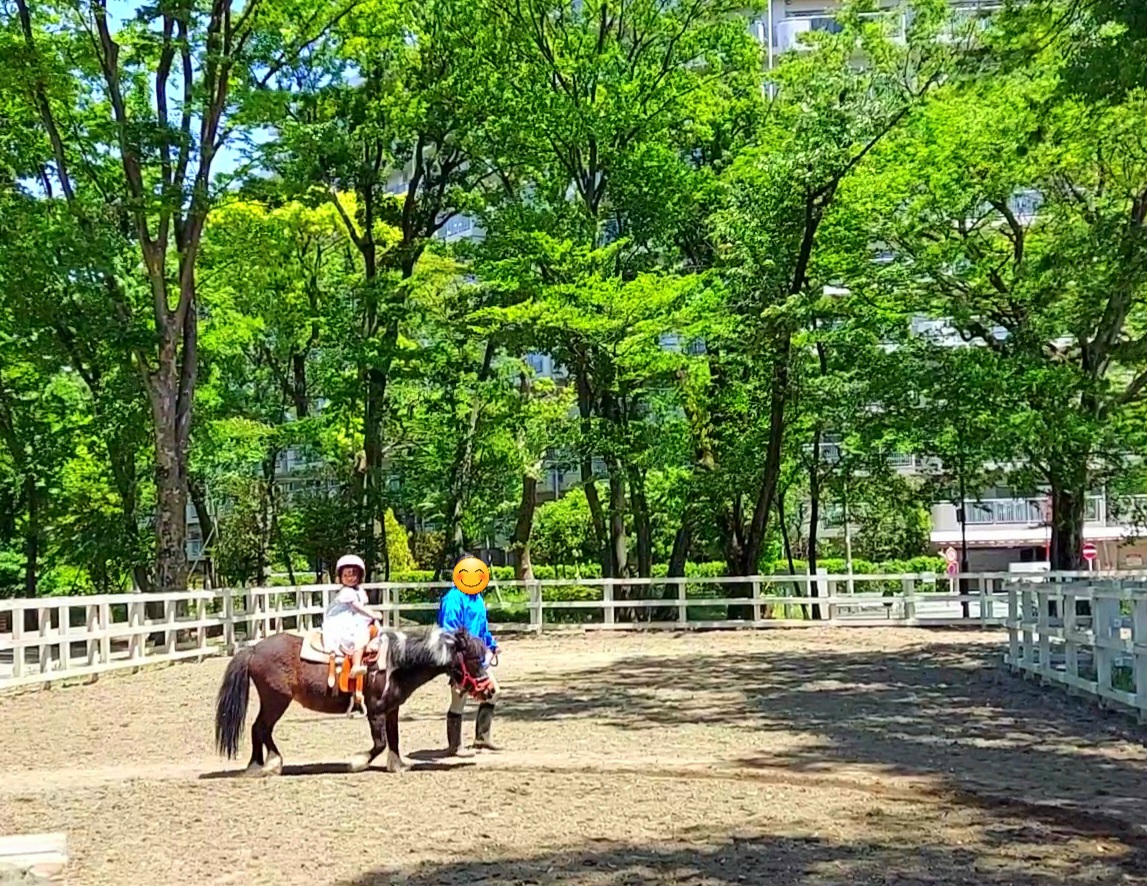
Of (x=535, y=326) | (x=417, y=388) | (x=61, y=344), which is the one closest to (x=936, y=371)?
(x=535, y=326)

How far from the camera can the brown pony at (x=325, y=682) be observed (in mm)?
8664

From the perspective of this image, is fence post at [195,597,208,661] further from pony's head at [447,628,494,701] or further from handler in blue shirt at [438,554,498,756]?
pony's head at [447,628,494,701]

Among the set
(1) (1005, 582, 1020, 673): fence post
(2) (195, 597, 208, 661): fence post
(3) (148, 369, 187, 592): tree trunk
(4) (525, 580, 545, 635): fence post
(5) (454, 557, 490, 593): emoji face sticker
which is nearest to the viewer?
(5) (454, 557, 490, 593): emoji face sticker

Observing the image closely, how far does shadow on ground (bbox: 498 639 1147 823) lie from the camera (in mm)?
8883

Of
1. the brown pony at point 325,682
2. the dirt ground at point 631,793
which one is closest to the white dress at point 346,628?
the brown pony at point 325,682

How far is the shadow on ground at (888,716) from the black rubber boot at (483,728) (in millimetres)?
1531

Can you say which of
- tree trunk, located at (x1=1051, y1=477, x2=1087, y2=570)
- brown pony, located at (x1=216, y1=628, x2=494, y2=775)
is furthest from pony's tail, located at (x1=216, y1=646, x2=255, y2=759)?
tree trunk, located at (x1=1051, y1=477, x2=1087, y2=570)

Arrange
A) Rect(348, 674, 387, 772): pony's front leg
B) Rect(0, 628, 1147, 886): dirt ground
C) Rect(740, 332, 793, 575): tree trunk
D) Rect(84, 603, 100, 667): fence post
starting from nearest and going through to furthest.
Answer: Rect(0, 628, 1147, 886): dirt ground, Rect(348, 674, 387, 772): pony's front leg, Rect(84, 603, 100, 667): fence post, Rect(740, 332, 793, 575): tree trunk

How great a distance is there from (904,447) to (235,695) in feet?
68.7

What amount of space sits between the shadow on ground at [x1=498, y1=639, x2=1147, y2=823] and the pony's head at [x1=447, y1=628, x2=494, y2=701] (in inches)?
79.6

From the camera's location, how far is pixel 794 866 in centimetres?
603

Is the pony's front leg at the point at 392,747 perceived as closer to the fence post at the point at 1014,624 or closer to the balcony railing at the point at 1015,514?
the fence post at the point at 1014,624

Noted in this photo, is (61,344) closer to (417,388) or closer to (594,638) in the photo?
(417,388)

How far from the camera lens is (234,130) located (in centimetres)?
2403
